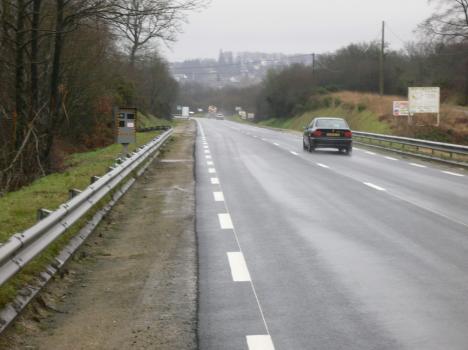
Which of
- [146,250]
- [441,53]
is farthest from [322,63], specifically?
[146,250]

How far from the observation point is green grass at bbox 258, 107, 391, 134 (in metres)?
56.3

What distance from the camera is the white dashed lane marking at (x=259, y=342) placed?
464 cm

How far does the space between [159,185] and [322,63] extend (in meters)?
81.8

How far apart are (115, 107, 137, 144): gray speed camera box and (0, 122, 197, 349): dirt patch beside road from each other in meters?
8.10

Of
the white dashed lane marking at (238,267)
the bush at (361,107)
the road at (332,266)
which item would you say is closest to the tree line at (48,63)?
the road at (332,266)

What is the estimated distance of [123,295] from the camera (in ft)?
19.8

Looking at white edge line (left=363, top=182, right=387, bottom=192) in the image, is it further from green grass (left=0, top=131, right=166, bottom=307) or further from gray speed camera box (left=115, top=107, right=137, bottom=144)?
gray speed camera box (left=115, top=107, right=137, bottom=144)

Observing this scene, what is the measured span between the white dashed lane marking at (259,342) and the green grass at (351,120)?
4708 centimetres

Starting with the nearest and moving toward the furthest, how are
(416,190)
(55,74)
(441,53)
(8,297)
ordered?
(8,297), (416,190), (55,74), (441,53)

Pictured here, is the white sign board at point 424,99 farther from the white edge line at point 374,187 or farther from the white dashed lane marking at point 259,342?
the white dashed lane marking at point 259,342

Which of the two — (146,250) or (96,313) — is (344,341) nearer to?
(96,313)

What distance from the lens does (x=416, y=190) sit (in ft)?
47.9

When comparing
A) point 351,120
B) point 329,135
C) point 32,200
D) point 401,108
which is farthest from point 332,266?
point 351,120

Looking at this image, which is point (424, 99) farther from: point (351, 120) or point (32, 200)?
point (32, 200)
